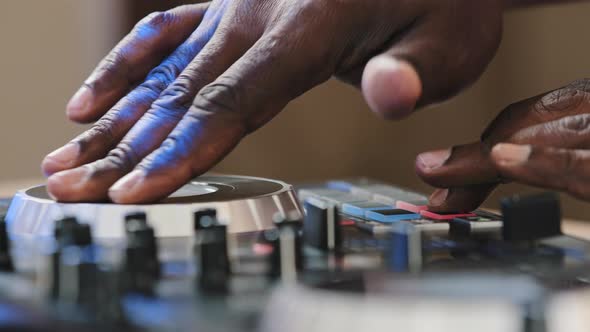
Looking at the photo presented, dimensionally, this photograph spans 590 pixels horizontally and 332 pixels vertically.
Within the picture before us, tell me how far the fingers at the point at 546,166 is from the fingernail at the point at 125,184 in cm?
30

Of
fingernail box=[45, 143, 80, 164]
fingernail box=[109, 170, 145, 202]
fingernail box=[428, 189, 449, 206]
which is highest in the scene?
fingernail box=[45, 143, 80, 164]

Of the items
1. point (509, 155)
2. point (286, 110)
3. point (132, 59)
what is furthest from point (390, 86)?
point (286, 110)

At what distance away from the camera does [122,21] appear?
214 cm

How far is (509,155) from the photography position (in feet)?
2.00

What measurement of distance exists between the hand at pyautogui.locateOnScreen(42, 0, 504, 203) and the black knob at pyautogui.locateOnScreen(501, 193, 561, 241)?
153 mm

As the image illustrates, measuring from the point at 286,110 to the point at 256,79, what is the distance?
1.25 metres

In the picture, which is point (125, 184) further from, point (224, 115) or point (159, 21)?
point (159, 21)

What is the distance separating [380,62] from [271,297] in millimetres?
304

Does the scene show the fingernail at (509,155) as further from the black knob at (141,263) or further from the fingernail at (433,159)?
the black knob at (141,263)

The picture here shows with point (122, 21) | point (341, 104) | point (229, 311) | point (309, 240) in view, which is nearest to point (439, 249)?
point (309, 240)

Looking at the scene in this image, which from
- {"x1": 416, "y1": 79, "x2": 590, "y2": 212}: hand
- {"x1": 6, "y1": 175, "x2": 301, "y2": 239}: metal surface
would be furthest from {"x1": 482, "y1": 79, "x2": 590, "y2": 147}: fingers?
{"x1": 6, "y1": 175, "x2": 301, "y2": 239}: metal surface

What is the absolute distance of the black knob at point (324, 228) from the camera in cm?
52

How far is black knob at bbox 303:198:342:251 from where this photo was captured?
523 mm

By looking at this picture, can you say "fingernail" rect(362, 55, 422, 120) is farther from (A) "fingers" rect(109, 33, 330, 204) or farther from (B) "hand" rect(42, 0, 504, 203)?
(A) "fingers" rect(109, 33, 330, 204)
